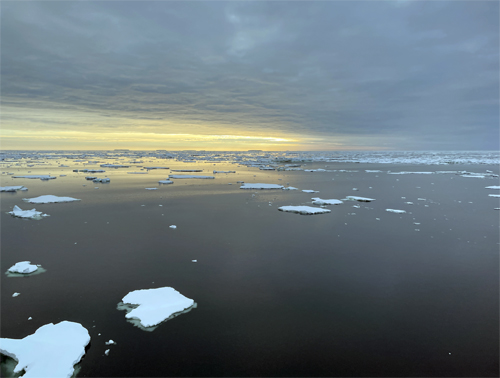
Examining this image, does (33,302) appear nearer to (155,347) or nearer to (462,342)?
(155,347)

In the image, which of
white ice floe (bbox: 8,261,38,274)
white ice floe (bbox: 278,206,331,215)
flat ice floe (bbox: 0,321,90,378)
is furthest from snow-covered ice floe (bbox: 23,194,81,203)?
flat ice floe (bbox: 0,321,90,378)

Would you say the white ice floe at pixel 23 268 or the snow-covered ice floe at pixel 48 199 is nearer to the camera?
the white ice floe at pixel 23 268

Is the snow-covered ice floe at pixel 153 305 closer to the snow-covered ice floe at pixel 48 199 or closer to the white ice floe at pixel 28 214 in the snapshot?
the white ice floe at pixel 28 214

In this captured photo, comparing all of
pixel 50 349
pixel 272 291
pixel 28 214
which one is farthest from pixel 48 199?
pixel 272 291

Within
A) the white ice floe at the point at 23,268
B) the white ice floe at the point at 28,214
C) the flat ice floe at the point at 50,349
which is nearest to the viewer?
the flat ice floe at the point at 50,349

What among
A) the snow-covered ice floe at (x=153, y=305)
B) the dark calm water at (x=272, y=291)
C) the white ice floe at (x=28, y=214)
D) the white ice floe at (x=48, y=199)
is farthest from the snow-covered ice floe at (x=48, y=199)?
the snow-covered ice floe at (x=153, y=305)

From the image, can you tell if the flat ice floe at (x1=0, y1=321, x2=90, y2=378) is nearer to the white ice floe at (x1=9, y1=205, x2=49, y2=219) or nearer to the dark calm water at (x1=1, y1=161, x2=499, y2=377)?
the dark calm water at (x1=1, y1=161, x2=499, y2=377)

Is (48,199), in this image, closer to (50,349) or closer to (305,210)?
(305,210)
